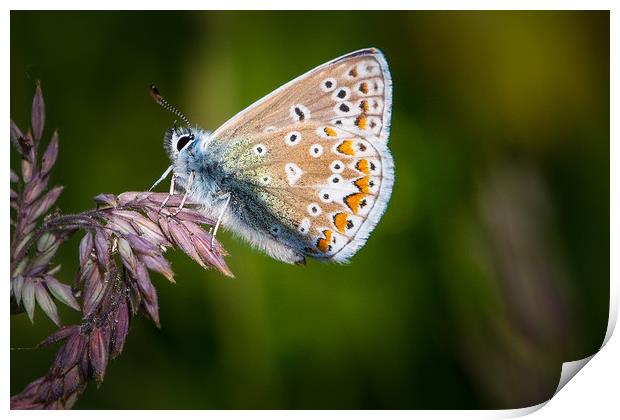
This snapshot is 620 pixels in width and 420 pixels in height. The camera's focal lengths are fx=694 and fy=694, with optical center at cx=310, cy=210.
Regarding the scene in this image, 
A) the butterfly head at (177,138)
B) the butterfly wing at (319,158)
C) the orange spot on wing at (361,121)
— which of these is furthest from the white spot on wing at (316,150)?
the butterfly head at (177,138)

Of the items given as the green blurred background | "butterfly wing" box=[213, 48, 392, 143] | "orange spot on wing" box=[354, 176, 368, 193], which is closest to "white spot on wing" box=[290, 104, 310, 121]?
"butterfly wing" box=[213, 48, 392, 143]

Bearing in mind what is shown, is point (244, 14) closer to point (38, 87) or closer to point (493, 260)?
point (38, 87)

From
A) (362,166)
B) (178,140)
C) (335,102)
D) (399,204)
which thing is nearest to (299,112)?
A: (335,102)

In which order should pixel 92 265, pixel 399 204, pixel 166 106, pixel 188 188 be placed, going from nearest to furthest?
pixel 92 265 → pixel 188 188 → pixel 166 106 → pixel 399 204

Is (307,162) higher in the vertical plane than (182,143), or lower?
lower

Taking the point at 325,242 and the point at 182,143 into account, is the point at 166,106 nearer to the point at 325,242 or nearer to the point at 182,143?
the point at 182,143

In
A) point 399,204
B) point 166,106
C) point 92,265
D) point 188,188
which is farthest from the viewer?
point 399,204
